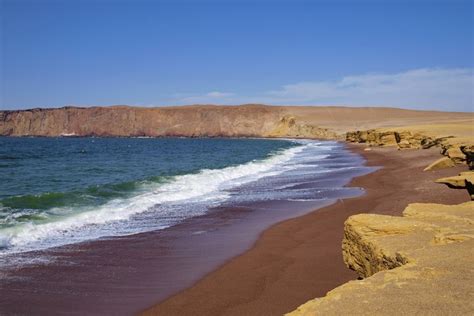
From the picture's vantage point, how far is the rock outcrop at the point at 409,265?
389 cm

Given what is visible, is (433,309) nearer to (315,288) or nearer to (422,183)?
(315,288)

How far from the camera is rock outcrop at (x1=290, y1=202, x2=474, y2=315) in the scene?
3.89 metres

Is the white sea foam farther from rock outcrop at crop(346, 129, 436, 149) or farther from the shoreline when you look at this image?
rock outcrop at crop(346, 129, 436, 149)

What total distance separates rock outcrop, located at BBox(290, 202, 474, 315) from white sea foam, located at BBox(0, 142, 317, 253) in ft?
22.2

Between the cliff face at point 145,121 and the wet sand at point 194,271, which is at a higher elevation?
the cliff face at point 145,121

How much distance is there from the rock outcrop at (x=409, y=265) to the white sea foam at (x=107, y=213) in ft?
22.2

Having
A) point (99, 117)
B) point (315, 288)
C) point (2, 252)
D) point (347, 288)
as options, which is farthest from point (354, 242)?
point (99, 117)

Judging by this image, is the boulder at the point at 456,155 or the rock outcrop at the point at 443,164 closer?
the boulder at the point at 456,155

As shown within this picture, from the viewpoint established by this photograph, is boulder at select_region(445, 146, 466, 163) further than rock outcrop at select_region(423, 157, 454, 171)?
No

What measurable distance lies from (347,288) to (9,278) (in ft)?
18.7

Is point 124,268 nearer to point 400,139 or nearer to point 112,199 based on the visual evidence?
point 112,199

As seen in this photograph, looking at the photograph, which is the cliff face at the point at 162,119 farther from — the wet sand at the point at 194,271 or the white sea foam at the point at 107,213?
the wet sand at the point at 194,271

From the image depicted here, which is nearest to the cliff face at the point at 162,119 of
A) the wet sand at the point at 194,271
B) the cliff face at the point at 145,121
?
the cliff face at the point at 145,121

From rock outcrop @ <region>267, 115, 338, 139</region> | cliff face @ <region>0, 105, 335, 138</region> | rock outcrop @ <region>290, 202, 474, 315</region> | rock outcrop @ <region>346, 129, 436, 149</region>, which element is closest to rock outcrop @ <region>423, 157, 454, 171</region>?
rock outcrop @ <region>346, 129, 436, 149</region>
